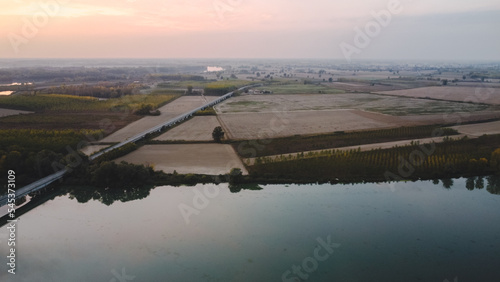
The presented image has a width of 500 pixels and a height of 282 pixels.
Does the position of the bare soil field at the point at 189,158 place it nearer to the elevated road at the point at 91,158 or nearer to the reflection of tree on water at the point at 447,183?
the elevated road at the point at 91,158

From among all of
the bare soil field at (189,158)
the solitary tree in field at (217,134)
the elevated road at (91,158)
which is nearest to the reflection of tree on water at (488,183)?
the bare soil field at (189,158)

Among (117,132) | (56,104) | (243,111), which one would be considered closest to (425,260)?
(117,132)

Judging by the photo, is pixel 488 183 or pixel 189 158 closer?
pixel 488 183

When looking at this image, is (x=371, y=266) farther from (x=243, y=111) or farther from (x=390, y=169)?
(x=243, y=111)

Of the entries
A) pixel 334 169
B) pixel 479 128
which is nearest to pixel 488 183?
pixel 334 169

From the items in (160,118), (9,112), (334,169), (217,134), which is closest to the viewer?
(334,169)

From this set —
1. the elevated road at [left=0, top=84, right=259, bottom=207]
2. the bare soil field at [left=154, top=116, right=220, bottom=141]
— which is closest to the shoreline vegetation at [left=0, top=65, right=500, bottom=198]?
the elevated road at [left=0, top=84, right=259, bottom=207]

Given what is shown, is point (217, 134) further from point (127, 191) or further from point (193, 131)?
point (127, 191)
